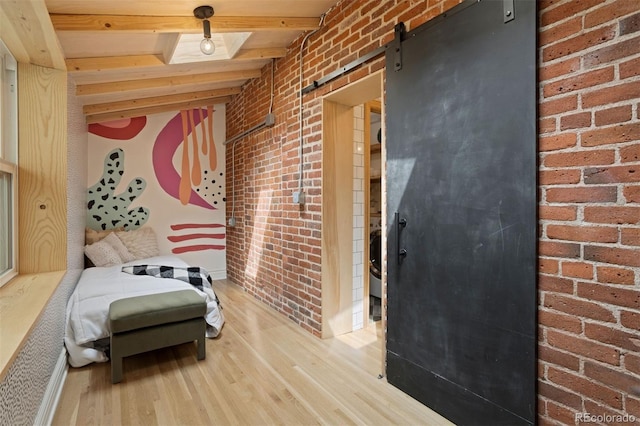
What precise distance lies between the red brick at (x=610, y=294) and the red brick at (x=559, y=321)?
12 cm

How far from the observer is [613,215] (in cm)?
125

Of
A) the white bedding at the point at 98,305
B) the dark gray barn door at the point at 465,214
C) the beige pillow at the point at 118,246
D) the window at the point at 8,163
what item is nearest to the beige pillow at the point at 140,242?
the beige pillow at the point at 118,246

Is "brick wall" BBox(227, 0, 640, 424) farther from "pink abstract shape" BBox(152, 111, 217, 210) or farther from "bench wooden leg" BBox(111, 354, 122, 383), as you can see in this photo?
"pink abstract shape" BBox(152, 111, 217, 210)

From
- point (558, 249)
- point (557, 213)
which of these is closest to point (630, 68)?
point (557, 213)

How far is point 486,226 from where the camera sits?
163 centimetres

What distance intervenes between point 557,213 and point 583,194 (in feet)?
0.39

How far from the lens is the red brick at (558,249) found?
4.43 feet

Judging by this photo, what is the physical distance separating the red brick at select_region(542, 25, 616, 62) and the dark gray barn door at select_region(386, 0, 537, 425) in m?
0.07

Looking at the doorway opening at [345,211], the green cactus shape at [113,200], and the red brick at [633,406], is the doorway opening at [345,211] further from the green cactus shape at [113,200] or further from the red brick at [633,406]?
the green cactus shape at [113,200]

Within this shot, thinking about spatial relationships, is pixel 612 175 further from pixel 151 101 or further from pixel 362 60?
pixel 151 101

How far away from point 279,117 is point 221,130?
2.12 metres

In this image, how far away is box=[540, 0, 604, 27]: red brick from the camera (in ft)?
4.24

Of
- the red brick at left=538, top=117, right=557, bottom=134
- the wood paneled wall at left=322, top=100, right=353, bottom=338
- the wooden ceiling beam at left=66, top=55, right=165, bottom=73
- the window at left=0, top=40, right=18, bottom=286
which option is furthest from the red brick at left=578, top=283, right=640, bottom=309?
the wooden ceiling beam at left=66, top=55, right=165, bottom=73

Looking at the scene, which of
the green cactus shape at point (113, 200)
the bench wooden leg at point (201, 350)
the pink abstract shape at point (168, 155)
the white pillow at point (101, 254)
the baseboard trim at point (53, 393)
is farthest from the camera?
the pink abstract shape at point (168, 155)
